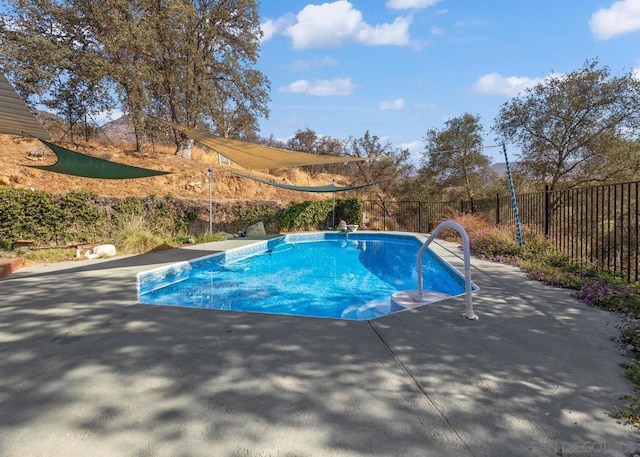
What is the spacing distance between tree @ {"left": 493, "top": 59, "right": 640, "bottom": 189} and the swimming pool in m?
5.51

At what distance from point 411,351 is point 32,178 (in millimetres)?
12997

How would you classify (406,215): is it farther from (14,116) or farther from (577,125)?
(14,116)

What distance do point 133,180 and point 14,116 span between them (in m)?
9.63

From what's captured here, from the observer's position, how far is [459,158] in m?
14.4

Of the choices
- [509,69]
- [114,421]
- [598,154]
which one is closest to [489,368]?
[114,421]

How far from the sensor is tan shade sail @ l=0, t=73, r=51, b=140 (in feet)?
10.4

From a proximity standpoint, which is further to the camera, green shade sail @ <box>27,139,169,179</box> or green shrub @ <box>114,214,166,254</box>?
green shrub @ <box>114,214,166,254</box>

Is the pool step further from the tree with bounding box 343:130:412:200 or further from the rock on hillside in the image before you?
the tree with bounding box 343:130:412:200

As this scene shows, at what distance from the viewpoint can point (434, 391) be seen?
6.22 ft

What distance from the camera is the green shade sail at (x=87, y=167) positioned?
499 centimetres

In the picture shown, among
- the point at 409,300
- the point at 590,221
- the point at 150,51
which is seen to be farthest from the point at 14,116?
the point at 590,221

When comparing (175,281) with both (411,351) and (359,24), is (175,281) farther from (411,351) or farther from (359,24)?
(359,24)

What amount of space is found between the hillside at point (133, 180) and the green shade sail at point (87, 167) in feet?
11.9

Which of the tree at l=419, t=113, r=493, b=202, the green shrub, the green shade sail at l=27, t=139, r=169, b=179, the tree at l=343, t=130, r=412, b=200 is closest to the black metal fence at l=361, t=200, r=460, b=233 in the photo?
the tree at l=419, t=113, r=493, b=202
